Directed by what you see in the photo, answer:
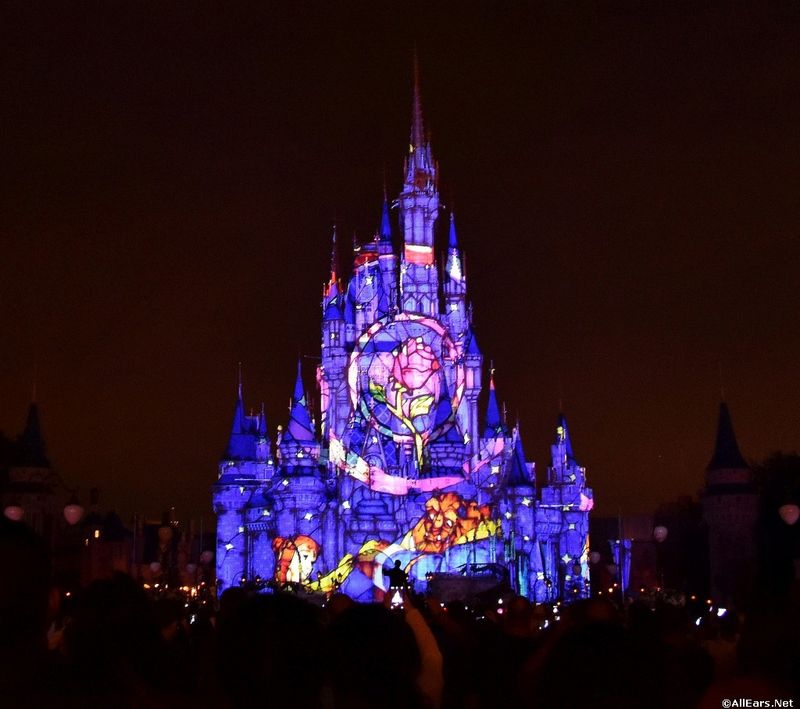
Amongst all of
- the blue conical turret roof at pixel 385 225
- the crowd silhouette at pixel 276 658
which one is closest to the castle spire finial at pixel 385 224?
the blue conical turret roof at pixel 385 225

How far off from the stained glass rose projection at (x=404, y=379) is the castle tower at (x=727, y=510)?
19556mm

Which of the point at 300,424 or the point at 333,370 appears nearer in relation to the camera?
the point at 300,424

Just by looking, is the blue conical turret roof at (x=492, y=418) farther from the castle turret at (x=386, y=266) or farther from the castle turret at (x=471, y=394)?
the castle turret at (x=386, y=266)

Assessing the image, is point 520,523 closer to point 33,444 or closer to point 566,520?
point 566,520

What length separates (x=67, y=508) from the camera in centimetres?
3550

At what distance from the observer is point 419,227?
85875mm

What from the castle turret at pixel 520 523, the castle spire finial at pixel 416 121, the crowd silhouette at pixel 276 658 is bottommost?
the crowd silhouette at pixel 276 658

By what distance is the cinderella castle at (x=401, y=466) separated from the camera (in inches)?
2940

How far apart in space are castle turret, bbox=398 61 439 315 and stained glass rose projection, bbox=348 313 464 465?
4.71ft

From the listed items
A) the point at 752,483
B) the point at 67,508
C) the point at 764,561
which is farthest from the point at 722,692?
the point at 752,483

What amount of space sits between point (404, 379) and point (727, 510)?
23.4 meters

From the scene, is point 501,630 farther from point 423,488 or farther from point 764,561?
point 423,488

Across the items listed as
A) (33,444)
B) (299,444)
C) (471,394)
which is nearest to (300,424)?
(299,444)

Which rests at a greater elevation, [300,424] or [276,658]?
[300,424]
